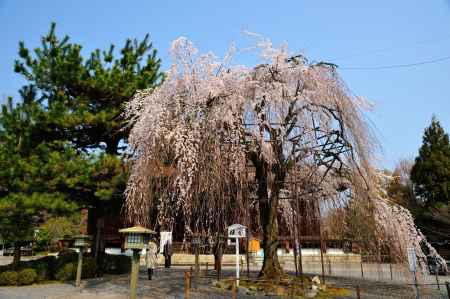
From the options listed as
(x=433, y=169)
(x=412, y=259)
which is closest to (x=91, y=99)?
(x=412, y=259)

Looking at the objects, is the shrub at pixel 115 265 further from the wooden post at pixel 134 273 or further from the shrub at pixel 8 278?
the wooden post at pixel 134 273

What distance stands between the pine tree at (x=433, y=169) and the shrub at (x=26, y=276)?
73.7 ft

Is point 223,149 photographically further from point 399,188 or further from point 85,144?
point 399,188

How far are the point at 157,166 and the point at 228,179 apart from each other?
1.90 meters

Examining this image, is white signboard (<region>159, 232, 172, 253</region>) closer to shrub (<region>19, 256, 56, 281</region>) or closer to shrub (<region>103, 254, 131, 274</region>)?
shrub (<region>103, 254, 131, 274</region>)

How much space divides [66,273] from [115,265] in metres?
2.93

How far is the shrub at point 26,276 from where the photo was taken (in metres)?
11.9

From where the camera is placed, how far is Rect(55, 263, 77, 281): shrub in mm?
12859

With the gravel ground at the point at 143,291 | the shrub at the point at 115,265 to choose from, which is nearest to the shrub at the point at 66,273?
the gravel ground at the point at 143,291

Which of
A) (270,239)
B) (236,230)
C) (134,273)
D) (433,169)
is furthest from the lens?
(433,169)

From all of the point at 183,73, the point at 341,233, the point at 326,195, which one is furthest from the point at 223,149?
the point at 341,233

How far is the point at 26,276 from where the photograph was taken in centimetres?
1193

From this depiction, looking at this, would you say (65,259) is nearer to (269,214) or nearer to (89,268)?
(89,268)

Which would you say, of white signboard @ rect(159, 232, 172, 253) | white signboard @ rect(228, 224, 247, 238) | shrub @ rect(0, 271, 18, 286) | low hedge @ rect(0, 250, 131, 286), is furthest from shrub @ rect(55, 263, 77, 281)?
white signboard @ rect(228, 224, 247, 238)
